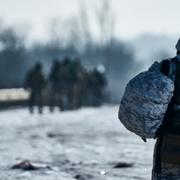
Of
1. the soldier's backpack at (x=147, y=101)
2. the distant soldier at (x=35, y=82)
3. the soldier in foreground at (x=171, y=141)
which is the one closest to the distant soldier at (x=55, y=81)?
the distant soldier at (x=35, y=82)

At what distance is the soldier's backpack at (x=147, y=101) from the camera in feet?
16.0

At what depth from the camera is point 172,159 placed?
5160 mm

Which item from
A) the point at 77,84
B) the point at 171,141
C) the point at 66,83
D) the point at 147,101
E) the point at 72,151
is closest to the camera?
the point at 147,101

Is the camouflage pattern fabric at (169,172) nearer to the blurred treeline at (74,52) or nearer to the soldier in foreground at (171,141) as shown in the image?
the soldier in foreground at (171,141)

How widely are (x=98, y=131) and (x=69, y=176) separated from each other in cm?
1030

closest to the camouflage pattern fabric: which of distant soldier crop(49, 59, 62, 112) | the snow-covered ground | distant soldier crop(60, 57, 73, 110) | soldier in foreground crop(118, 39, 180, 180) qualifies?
soldier in foreground crop(118, 39, 180, 180)

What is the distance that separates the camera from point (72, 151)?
14.9 meters

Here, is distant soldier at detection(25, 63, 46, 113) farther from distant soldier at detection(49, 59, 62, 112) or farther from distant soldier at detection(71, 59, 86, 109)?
distant soldier at detection(71, 59, 86, 109)

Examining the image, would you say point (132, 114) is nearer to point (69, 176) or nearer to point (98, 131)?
point (69, 176)

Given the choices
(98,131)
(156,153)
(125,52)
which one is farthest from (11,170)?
(125,52)

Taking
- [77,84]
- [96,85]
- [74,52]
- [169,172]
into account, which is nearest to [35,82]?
[77,84]

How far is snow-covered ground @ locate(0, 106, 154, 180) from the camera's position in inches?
439

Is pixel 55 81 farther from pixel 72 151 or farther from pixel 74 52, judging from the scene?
pixel 74 52

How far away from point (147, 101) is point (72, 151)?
398 inches
